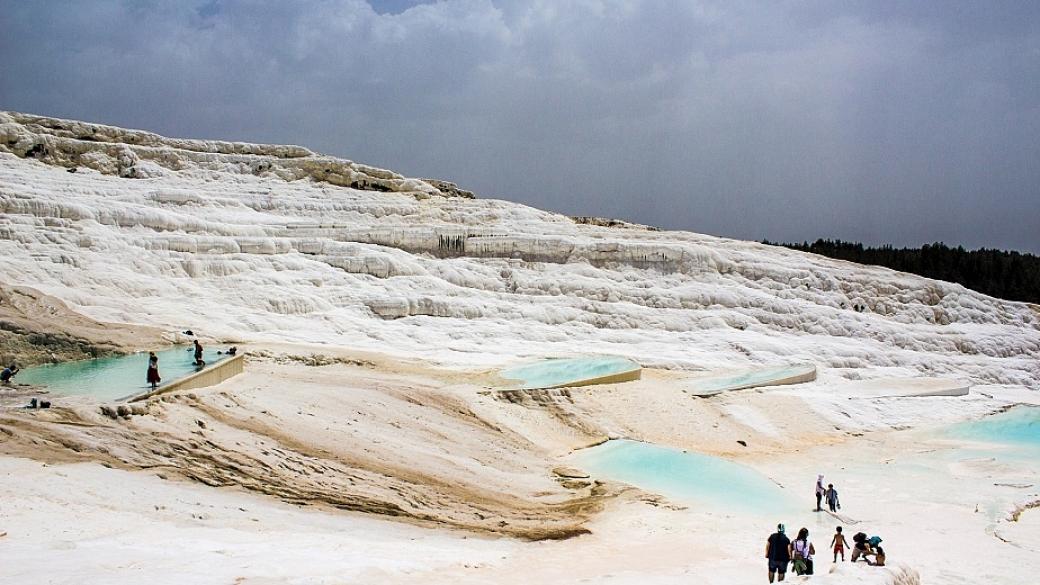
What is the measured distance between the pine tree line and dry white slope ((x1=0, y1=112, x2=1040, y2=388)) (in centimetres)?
1296

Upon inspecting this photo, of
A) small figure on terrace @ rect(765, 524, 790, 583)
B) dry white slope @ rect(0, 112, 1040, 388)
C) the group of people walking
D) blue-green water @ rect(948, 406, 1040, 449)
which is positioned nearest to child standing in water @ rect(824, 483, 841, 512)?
the group of people walking

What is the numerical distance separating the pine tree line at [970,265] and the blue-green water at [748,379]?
2361cm

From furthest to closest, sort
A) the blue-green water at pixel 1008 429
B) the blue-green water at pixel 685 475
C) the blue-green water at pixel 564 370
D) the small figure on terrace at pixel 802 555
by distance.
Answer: the blue-green water at pixel 1008 429, the blue-green water at pixel 564 370, the blue-green water at pixel 685 475, the small figure on terrace at pixel 802 555

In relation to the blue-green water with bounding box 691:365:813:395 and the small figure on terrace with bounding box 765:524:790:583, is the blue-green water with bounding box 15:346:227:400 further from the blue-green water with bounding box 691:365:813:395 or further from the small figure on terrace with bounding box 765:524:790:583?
the blue-green water with bounding box 691:365:813:395

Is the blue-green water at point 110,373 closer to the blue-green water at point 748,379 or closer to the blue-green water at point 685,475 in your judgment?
the blue-green water at point 685,475

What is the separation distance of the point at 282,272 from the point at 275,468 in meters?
14.9

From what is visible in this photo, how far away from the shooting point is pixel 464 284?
2609 cm

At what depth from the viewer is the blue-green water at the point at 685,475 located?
12383 millimetres

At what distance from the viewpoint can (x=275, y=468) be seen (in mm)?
9477

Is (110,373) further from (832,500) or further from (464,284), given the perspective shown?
(464,284)

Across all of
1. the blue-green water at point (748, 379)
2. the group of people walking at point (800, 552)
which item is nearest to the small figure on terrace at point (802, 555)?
the group of people walking at point (800, 552)

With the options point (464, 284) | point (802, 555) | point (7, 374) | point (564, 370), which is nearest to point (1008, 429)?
point (564, 370)

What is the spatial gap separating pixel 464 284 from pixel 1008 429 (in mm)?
13832

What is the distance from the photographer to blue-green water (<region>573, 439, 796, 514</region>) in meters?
12.4
